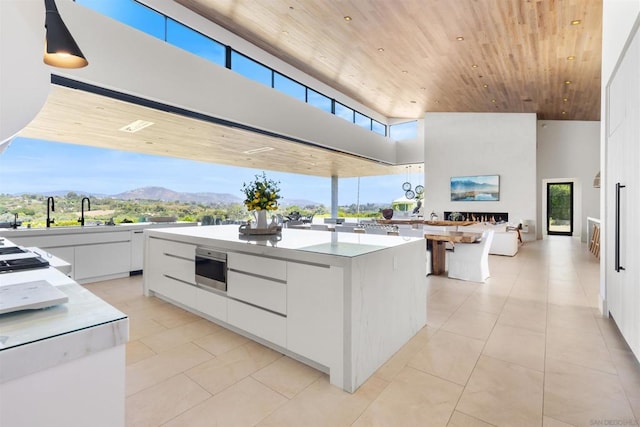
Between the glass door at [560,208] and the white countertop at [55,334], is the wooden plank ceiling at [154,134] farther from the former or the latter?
the glass door at [560,208]

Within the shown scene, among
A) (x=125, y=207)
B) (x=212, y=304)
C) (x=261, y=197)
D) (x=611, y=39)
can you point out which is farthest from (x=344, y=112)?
(x=212, y=304)

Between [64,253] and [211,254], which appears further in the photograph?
[64,253]

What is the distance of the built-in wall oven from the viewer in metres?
2.81

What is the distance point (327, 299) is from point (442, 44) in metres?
5.28

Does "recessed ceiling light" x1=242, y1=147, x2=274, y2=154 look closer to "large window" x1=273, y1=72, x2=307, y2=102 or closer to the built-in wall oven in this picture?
"large window" x1=273, y1=72, x2=307, y2=102

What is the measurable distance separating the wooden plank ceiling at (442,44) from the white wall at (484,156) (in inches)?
36.7

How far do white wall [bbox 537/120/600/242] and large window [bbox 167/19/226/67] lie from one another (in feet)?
35.2

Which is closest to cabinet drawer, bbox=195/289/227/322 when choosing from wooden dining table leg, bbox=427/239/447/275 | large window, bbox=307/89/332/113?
wooden dining table leg, bbox=427/239/447/275

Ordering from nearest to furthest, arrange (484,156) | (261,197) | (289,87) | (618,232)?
(618,232) → (261,197) → (289,87) → (484,156)

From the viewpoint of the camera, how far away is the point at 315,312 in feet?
7.05

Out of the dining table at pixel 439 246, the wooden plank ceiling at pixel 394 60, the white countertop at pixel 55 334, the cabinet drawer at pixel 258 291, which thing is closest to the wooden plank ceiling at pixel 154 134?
the wooden plank ceiling at pixel 394 60

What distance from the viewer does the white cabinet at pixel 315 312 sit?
80.3 inches

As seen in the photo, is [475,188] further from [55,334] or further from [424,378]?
[55,334]

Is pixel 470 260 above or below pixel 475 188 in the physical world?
below
